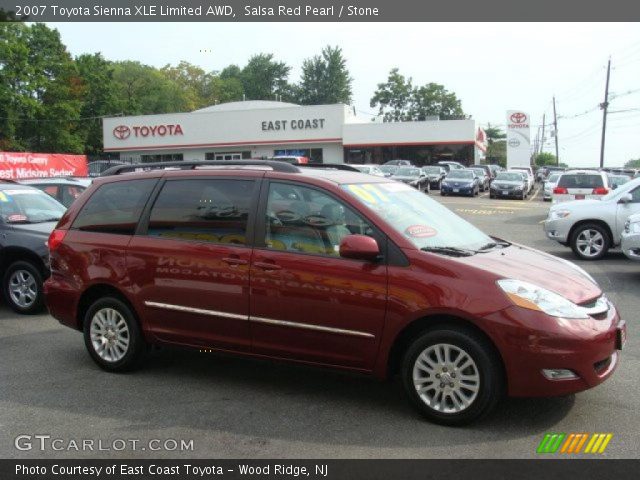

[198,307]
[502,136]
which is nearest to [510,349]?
[198,307]

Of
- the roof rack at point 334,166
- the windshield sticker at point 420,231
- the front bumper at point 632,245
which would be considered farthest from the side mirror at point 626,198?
the windshield sticker at point 420,231

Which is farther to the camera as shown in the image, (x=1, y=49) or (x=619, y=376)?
(x=1, y=49)

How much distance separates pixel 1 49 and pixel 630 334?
55.3 meters

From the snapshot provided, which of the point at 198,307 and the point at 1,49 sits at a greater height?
the point at 1,49

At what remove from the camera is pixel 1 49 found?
5081cm

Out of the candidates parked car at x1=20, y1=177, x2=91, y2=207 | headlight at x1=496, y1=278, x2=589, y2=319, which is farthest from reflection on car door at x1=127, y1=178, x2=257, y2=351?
parked car at x1=20, y1=177, x2=91, y2=207

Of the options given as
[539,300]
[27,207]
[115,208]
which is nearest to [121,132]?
[27,207]

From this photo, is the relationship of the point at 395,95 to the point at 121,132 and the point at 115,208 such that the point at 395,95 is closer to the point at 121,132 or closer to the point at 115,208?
the point at 121,132

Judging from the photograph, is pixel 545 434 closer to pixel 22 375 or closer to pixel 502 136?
pixel 22 375

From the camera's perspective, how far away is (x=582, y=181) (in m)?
18.1

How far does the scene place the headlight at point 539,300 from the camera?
4.19 meters

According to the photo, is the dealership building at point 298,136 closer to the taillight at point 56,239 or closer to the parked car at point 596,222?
the parked car at point 596,222

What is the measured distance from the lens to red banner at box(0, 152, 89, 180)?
81.1ft

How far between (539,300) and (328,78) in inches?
4024
